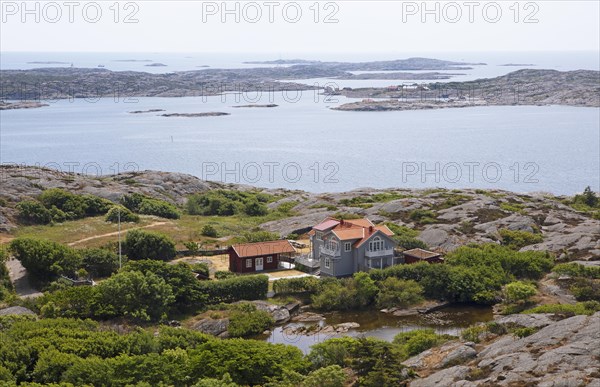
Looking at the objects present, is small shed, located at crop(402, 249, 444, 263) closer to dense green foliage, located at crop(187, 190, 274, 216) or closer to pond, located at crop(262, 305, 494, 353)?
pond, located at crop(262, 305, 494, 353)

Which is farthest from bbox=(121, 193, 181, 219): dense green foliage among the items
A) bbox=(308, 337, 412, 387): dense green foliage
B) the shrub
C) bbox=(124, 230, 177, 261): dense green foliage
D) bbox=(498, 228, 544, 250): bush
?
bbox=(308, 337, 412, 387): dense green foliage

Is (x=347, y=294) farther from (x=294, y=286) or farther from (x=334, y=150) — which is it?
(x=334, y=150)

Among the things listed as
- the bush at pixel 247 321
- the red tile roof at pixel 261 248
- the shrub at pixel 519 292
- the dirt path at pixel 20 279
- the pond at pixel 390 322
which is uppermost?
the red tile roof at pixel 261 248

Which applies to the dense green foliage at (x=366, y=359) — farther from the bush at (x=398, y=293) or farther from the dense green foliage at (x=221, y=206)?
the dense green foliage at (x=221, y=206)

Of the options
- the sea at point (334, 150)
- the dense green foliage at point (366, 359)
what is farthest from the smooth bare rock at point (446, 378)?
the sea at point (334, 150)

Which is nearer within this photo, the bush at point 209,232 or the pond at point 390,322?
the pond at point 390,322

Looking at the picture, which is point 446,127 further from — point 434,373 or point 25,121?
point 434,373

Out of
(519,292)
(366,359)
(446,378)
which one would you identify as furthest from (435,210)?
(446,378)

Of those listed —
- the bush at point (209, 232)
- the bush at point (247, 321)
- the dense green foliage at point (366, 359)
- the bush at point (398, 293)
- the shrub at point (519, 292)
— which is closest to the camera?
the dense green foliage at point (366, 359)
